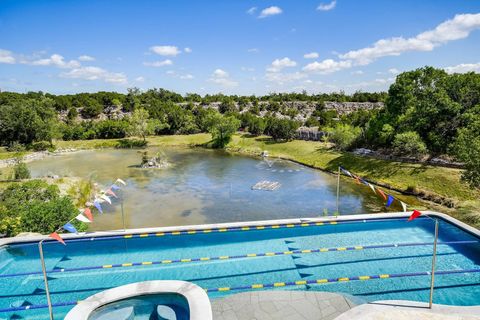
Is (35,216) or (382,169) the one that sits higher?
(35,216)

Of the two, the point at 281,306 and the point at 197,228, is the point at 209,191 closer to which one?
the point at 197,228

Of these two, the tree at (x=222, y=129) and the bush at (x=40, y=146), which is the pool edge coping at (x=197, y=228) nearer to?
the tree at (x=222, y=129)

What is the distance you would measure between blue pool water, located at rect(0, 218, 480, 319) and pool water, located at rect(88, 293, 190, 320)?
2092 mm

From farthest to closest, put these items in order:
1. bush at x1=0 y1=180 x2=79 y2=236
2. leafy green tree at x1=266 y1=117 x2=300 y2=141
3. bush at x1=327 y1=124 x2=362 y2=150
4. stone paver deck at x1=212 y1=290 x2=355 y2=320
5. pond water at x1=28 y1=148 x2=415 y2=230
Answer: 1. leafy green tree at x1=266 y1=117 x2=300 y2=141
2. bush at x1=327 y1=124 x2=362 y2=150
3. pond water at x1=28 y1=148 x2=415 y2=230
4. bush at x1=0 y1=180 x2=79 y2=236
5. stone paver deck at x1=212 y1=290 x2=355 y2=320

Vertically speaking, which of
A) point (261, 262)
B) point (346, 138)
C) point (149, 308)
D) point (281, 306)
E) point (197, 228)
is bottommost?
point (261, 262)

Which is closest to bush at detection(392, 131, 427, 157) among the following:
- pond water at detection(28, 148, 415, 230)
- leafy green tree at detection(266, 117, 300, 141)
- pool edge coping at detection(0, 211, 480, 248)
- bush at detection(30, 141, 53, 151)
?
pond water at detection(28, 148, 415, 230)

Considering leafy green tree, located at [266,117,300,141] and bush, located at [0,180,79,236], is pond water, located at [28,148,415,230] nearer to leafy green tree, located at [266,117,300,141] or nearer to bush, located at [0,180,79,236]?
bush, located at [0,180,79,236]

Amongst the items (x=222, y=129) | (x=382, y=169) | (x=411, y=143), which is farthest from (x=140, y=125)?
(x=411, y=143)

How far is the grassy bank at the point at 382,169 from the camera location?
999 inches

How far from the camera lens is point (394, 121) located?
41.6m

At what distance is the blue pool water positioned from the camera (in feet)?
37.8

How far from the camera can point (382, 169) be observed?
3575cm

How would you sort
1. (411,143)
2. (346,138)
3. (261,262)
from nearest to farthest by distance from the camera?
(261,262)
(411,143)
(346,138)

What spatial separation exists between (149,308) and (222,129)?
176 ft
